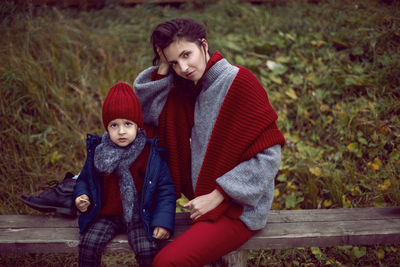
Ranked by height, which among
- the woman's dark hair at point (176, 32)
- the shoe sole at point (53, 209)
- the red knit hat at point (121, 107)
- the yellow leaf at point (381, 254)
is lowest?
the yellow leaf at point (381, 254)

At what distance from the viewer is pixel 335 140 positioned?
10.6 feet

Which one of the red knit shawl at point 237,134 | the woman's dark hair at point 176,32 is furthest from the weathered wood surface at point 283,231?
the woman's dark hair at point 176,32

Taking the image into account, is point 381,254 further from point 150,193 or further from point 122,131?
point 122,131

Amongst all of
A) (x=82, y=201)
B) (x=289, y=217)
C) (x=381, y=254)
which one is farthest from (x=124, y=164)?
(x=381, y=254)

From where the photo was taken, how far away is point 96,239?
1806 mm

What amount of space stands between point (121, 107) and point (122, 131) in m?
0.13

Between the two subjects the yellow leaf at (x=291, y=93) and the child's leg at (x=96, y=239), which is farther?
the yellow leaf at (x=291, y=93)

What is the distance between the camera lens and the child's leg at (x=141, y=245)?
1752 mm

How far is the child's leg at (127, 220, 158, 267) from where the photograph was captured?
175 centimetres

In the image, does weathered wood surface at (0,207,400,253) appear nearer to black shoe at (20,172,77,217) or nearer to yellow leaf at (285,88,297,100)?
black shoe at (20,172,77,217)

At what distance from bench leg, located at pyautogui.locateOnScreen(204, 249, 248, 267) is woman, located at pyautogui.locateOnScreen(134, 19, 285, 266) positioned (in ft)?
0.43

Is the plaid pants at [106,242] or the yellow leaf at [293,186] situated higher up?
the plaid pants at [106,242]

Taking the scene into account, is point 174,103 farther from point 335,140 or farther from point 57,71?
point 57,71

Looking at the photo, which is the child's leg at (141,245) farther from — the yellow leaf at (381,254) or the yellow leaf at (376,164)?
the yellow leaf at (376,164)
